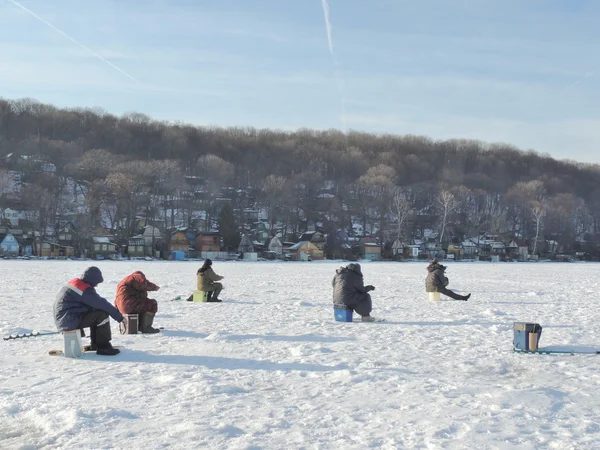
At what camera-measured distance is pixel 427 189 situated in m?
134

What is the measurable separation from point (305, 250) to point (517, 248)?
41.3m

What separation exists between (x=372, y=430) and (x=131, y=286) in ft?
20.3

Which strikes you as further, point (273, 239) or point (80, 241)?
point (273, 239)

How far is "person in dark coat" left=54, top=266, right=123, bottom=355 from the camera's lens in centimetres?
805

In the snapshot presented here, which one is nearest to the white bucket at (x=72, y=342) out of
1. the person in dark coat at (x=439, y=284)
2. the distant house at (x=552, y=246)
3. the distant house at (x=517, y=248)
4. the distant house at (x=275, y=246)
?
the person in dark coat at (x=439, y=284)

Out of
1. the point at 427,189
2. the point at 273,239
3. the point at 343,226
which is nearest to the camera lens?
the point at 273,239

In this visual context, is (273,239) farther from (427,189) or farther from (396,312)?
(396,312)

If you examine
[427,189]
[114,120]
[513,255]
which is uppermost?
[114,120]

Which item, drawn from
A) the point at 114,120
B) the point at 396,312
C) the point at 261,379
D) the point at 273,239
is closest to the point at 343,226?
the point at 273,239

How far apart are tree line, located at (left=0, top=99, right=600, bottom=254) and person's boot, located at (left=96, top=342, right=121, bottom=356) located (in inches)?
3219

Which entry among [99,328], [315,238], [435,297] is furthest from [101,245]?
[99,328]

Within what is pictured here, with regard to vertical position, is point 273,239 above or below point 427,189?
below

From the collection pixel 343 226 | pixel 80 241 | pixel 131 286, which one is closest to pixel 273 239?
pixel 343 226

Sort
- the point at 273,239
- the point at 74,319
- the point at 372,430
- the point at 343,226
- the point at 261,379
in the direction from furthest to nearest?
the point at 343,226, the point at 273,239, the point at 74,319, the point at 261,379, the point at 372,430
